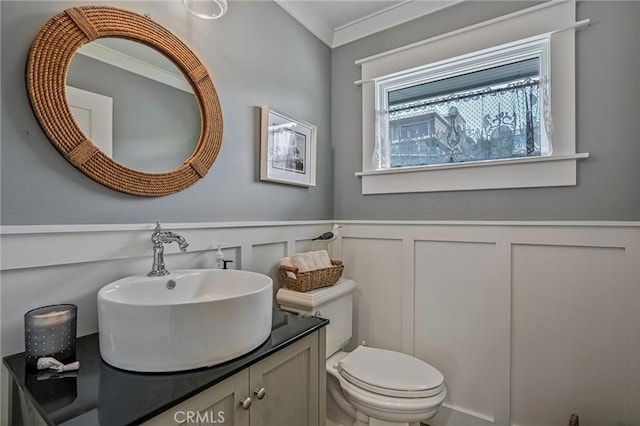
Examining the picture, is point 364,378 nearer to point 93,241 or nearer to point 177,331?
point 177,331

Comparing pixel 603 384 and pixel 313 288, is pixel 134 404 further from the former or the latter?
pixel 603 384

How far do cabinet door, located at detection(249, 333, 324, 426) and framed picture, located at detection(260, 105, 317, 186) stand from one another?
2.81ft

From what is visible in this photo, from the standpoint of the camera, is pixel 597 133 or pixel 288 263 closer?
pixel 597 133

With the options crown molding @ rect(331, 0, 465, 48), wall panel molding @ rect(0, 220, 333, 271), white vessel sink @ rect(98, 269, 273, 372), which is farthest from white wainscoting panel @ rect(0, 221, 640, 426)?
crown molding @ rect(331, 0, 465, 48)

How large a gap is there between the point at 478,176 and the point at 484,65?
616 mm

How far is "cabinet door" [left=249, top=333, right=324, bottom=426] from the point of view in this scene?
32.5 inches

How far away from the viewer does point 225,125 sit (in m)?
1.36

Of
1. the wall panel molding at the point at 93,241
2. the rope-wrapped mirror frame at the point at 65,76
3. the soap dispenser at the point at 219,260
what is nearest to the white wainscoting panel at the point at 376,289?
the wall panel molding at the point at 93,241

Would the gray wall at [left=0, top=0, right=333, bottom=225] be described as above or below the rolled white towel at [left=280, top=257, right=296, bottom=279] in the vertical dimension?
above

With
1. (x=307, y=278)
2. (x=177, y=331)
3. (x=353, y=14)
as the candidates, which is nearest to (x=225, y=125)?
(x=307, y=278)

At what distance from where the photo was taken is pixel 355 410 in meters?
1.37

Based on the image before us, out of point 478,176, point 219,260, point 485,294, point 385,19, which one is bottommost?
point 485,294

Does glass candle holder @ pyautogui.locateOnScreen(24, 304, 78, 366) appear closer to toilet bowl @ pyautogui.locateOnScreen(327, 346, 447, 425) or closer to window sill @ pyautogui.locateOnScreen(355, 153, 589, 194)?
toilet bowl @ pyautogui.locateOnScreen(327, 346, 447, 425)

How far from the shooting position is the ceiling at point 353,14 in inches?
68.6
